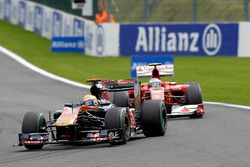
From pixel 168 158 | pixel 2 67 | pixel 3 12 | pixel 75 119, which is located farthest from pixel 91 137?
pixel 3 12

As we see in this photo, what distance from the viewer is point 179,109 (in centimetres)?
1709

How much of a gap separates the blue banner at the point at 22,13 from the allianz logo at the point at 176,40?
38.7 feet

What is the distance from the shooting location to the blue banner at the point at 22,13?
43094 mm

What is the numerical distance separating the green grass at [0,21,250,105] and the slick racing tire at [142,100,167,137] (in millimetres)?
6555

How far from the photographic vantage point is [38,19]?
4206 centimetres

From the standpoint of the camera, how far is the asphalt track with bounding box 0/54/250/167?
34.6 feet

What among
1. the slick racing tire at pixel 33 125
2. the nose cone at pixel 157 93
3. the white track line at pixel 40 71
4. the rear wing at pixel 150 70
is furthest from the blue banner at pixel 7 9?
the slick racing tire at pixel 33 125

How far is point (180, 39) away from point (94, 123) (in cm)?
1921

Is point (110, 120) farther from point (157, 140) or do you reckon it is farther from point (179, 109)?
point (179, 109)

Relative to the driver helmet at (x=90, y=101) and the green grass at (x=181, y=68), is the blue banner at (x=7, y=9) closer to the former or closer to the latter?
the green grass at (x=181, y=68)

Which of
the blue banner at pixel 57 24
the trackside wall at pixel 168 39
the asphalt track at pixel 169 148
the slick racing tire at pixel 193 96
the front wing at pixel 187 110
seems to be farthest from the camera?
the blue banner at pixel 57 24

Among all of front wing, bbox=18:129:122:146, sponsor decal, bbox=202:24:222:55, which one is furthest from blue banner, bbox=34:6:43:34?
front wing, bbox=18:129:122:146

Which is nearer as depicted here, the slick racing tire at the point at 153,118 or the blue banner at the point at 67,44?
the slick racing tire at the point at 153,118

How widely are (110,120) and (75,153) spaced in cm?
86
